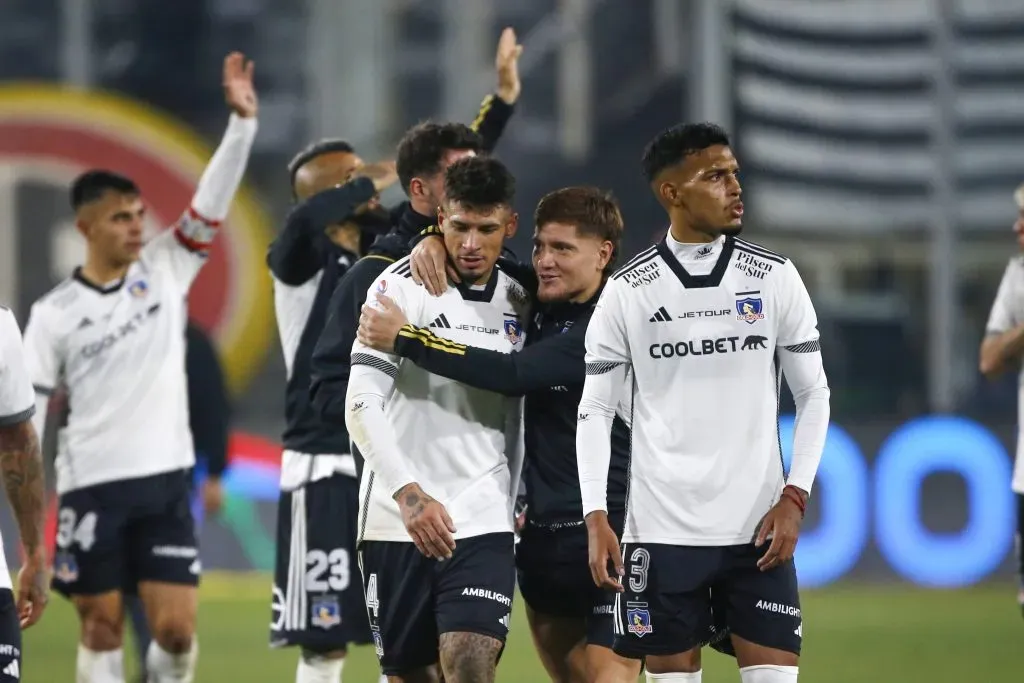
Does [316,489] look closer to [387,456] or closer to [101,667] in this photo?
[101,667]

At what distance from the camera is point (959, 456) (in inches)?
447

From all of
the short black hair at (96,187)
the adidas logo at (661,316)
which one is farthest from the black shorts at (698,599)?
the short black hair at (96,187)

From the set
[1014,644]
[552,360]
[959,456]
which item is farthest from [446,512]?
[959,456]

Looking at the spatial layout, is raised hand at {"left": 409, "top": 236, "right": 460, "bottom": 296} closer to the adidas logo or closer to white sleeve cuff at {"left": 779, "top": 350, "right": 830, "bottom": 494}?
the adidas logo

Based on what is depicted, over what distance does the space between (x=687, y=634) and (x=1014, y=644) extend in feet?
16.1

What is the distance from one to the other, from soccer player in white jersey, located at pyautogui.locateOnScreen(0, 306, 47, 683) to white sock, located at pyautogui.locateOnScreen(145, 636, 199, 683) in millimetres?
2029

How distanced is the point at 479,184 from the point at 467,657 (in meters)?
1.30

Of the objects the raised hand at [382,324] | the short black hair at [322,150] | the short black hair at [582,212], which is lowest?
the raised hand at [382,324]

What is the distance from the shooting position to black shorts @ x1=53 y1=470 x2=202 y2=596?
6.59 metres

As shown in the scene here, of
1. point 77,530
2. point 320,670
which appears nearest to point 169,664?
point 77,530

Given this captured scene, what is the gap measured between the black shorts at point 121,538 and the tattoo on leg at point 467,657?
2299 mm

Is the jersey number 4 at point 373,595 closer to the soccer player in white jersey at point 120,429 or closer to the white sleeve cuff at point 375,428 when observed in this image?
the white sleeve cuff at point 375,428

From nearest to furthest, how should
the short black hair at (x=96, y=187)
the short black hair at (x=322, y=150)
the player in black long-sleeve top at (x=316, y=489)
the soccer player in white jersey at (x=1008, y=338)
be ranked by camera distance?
the player in black long-sleeve top at (x=316, y=489)
the short black hair at (x=322, y=150)
the short black hair at (x=96, y=187)
the soccer player in white jersey at (x=1008, y=338)

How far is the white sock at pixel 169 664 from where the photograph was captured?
6668mm
